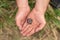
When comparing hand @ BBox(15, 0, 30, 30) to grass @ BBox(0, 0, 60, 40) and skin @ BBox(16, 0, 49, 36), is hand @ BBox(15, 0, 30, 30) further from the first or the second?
grass @ BBox(0, 0, 60, 40)

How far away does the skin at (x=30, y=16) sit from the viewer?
5.80 ft

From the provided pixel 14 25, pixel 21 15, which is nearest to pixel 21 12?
pixel 21 15

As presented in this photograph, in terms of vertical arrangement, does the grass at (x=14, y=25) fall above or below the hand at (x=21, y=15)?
below

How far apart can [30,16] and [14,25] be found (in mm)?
161

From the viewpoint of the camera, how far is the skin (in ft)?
5.80

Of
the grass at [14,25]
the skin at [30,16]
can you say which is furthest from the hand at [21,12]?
the grass at [14,25]

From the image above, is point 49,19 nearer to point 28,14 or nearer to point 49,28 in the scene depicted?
point 49,28

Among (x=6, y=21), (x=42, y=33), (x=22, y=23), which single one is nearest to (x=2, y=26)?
(x=6, y=21)

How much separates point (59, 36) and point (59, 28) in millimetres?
72

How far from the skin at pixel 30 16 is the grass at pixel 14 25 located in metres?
0.08

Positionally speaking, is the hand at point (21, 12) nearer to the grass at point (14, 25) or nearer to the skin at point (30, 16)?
the skin at point (30, 16)

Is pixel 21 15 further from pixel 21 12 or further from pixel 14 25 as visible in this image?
pixel 14 25

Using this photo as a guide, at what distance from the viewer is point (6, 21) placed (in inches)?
73.2

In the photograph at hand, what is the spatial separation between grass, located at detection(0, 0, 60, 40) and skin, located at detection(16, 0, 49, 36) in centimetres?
8
